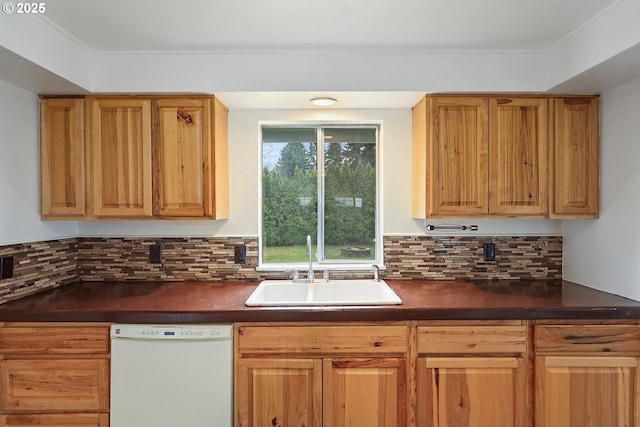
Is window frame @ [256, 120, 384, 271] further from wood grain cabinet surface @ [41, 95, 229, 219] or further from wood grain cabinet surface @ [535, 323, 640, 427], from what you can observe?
wood grain cabinet surface @ [535, 323, 640, 427]

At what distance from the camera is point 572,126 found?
2.22m

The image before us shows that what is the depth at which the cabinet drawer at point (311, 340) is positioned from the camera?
6.05 feet

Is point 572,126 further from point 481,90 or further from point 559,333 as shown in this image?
point 559,333

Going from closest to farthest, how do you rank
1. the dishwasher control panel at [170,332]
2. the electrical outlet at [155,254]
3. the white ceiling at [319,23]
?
the white ceiling at [319,23]
the dishwasher control panel at [170,332]
the electrical outlet at [155,254]

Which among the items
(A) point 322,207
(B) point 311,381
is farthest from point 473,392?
(A) point 322,207

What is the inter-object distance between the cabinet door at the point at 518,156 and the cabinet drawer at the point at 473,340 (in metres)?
0.70

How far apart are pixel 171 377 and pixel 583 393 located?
194 centimetres

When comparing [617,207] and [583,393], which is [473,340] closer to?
[583,393]

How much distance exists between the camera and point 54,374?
72.4 inches

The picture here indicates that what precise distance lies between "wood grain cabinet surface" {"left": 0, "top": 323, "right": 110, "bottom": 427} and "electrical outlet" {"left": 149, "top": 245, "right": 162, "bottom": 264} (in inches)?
27.9

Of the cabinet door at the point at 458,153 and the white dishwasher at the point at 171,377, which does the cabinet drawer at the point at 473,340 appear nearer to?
the cabinet door at the point at 458,153

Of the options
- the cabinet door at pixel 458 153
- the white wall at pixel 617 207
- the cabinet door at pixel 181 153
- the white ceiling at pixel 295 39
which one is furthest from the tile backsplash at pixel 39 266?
the white wall at pixel 617 207

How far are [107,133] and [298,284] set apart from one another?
1.40 meters

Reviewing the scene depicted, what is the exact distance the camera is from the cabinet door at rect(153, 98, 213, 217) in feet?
7.21
